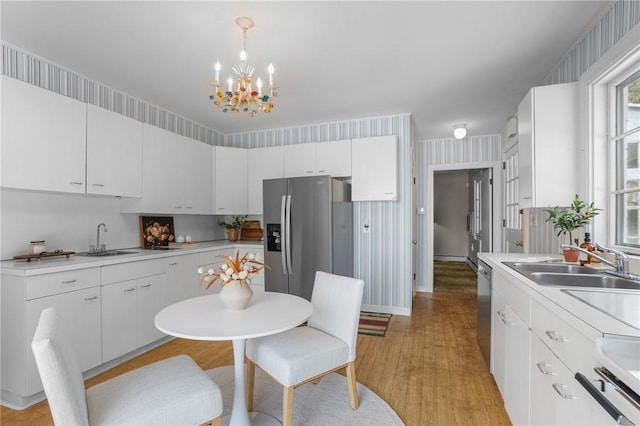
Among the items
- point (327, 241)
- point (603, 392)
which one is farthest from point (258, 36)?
point (603, 392)

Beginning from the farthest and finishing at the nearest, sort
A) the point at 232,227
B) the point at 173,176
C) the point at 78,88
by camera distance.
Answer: the point at 232,227
the point at 173,176
the point at 78,88

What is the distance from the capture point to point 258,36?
88.6 inches

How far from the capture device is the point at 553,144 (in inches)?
87.9

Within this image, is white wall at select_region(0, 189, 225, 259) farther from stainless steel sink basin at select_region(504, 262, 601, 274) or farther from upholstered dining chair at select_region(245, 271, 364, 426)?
stainless steel sink basin at select_region(504, 262, 601, 274)

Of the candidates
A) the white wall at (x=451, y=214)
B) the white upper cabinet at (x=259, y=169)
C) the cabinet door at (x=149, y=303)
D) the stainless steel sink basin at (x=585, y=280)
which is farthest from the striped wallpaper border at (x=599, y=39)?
the white wall at (x=451, y=214)

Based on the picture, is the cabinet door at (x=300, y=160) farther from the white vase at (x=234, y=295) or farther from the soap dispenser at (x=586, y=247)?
the soap dispenser at (x=586, y=247)

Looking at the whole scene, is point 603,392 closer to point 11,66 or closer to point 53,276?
point 53,276

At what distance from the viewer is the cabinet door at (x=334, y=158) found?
3965mm

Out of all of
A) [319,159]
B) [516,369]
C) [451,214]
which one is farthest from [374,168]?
[451,214]

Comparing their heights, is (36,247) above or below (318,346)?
above

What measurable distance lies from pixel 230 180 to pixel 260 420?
9.95 ft

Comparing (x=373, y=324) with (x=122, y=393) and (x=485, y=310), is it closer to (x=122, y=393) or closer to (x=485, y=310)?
(x=485, y=310)

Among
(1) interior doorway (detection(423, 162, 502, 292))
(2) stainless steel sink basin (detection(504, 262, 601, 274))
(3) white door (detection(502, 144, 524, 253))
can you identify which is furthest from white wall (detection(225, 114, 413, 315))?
(2) stainless steel sink basin (detection(504, 262, 601, 274))

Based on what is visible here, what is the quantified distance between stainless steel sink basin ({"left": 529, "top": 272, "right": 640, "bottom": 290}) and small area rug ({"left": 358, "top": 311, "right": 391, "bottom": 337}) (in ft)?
6.27
